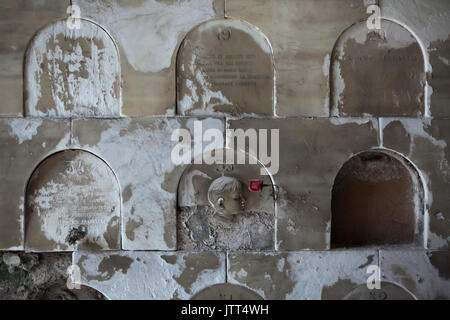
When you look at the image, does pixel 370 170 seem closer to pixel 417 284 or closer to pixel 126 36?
pixel 417 284

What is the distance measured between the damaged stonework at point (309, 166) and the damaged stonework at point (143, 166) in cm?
79

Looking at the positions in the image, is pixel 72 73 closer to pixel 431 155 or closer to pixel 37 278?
pixel 37 278

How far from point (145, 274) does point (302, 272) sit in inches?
70.9

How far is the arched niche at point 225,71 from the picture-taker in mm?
3648

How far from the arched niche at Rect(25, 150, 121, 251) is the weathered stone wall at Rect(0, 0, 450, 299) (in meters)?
0.05

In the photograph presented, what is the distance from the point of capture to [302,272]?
366 centimetres

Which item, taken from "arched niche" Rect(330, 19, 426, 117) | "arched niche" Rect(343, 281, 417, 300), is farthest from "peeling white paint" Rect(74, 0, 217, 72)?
"arched niche" Rect(343, 281, 417, 300)

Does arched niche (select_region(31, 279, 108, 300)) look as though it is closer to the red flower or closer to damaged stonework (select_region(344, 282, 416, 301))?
the red flower

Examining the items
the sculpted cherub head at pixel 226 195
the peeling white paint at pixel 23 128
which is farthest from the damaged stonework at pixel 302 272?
the peeling white paint at pixel 23 128

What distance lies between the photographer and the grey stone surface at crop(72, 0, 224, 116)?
3.63 metres

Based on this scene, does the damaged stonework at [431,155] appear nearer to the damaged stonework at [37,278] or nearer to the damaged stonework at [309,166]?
the damaged stonework at [309,166]

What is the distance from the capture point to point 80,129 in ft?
12.0

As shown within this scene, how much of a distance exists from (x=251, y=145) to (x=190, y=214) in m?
1.07

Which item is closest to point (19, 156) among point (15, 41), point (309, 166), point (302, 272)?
point (15, 41)
